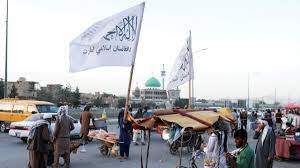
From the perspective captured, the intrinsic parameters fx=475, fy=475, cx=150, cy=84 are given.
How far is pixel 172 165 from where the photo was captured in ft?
45.2

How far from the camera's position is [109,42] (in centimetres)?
950

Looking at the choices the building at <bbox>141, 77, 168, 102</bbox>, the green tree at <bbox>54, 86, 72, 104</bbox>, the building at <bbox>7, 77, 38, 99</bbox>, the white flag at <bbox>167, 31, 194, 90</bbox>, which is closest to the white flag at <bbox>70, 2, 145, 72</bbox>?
the white flag at <bbox>167, 31, 194, 90</bbox>

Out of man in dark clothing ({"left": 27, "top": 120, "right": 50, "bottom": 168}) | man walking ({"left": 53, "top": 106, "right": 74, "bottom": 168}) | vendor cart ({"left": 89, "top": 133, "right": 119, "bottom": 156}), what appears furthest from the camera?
vendor cart ({"left": 89, "top": 133, "right": 119, "bottom": 156})

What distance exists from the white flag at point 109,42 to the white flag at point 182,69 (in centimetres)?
755

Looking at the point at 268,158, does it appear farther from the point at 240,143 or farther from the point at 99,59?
the point at 99,59

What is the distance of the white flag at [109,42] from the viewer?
9.28 metres

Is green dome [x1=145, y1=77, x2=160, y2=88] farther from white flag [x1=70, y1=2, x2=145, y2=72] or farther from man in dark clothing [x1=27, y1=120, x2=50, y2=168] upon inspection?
white flag [x1=70, y1=2, x2=145, y2=72]

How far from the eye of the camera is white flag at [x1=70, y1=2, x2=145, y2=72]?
928cm

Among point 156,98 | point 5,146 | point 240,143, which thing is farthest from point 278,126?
point 156,98

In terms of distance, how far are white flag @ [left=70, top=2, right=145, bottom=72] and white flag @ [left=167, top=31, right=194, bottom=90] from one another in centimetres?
755

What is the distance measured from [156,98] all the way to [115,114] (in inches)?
2817

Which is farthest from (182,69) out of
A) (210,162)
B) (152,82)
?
(152,82)

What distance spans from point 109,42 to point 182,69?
8777 mm

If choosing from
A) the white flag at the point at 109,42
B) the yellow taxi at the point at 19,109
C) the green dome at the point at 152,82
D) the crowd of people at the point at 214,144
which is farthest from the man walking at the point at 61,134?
the green dome at the point at 152,82
